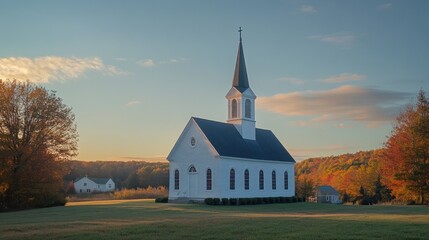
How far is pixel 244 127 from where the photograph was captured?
2047 inches

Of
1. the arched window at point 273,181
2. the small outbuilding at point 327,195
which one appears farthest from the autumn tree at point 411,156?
the small outbuilding at point 327,195

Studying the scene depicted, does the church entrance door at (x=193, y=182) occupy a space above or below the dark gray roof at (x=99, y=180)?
below

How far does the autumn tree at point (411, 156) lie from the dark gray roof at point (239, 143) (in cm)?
1291

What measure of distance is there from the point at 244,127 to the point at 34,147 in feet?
71.0

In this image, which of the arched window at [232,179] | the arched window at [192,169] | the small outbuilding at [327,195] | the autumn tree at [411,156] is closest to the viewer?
the autumn tree at [411,156]

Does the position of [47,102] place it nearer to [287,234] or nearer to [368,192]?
[287,234]

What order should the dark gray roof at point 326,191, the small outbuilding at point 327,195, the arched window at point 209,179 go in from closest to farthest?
the arched window at point 209,179 → the small outbuilding at point 327,195 → the dark gray roof at point 326,191

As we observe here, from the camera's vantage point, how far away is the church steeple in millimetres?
51656

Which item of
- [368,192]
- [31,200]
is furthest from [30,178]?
[368,192]

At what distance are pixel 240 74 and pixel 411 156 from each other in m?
19.7

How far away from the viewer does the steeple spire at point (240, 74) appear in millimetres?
52219

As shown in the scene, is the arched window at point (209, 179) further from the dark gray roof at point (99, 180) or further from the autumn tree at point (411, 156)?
the dark gray roof at point (99, 180)

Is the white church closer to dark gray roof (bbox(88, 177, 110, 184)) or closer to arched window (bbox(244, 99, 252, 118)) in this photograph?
arched window (bbox(244, 99, 252, 118))

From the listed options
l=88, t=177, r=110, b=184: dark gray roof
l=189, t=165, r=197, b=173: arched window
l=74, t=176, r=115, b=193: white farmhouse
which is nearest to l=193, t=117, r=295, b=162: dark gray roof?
l=189, t=165, r=197, b=173: arched window
